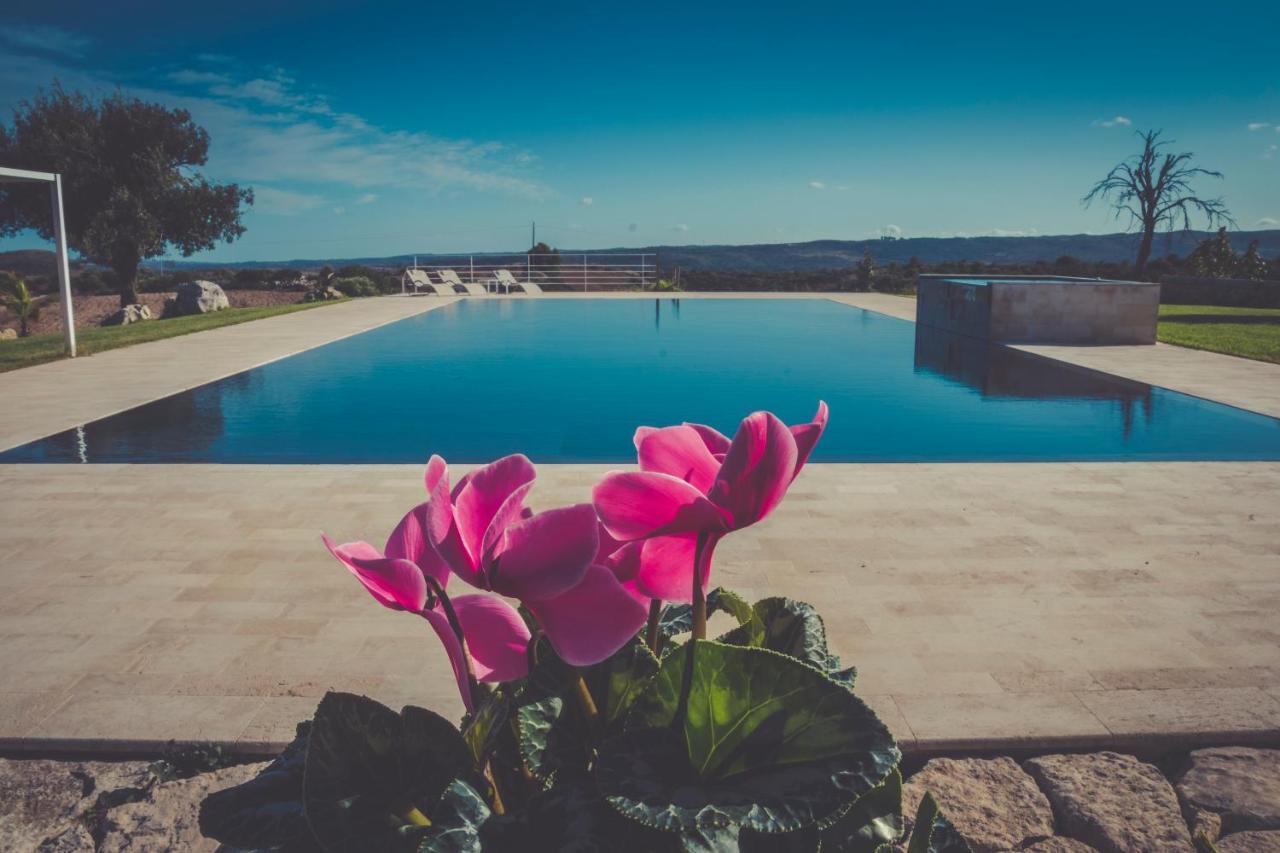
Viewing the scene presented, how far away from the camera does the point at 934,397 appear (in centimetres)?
842

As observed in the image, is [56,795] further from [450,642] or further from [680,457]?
[680,457]

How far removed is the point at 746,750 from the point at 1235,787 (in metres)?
Result: 2.02

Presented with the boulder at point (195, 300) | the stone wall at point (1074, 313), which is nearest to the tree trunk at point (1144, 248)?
the stone wall at point (1074, 313)

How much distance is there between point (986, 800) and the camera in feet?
6.66

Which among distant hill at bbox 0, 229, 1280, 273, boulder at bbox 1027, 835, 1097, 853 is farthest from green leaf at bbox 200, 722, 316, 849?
distant hill at bbox 0, 229, 1280, 273

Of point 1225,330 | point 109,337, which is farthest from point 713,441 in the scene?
point 1225,330

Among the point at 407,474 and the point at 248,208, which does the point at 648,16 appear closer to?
the point at 248,208

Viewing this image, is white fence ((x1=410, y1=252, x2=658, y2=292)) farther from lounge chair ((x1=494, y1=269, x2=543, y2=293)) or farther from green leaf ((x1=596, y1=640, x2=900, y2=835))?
green leaf ((x1=596, y1=640, x2=900, y2=835))

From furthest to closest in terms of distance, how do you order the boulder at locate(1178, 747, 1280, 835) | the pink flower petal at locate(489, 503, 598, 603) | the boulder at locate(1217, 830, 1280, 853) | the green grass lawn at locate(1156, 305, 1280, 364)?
the green grass lawn at locate(1156, 305, 1280, 364) < the boulder at locate(1178, 747, 1280, 835) < the boulder at locate(1217, 830, 1280, 853) < the pink flower petal at locate(489, 503, 598, 603)

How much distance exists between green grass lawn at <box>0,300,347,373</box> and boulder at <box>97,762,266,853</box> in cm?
895

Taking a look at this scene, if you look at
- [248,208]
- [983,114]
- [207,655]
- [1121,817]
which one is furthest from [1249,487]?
[983,114]

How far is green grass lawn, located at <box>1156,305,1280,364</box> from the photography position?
35.0 feet

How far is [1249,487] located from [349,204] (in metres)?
37.7

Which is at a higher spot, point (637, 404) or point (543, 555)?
point (543, 555)
